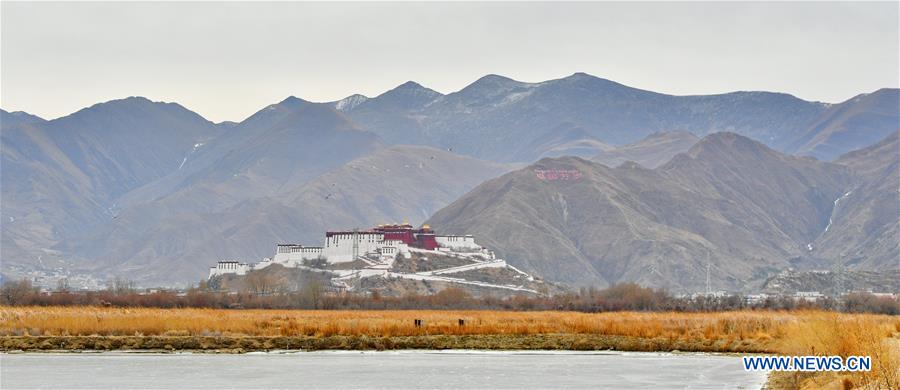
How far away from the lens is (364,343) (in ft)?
213

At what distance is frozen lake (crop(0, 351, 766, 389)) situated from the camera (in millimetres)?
46781

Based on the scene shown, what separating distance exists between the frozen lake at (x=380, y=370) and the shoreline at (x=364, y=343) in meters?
2.32

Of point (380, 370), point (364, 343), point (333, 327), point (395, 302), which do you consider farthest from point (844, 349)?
point (395, 302)

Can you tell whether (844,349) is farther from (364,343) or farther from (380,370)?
(364,343)

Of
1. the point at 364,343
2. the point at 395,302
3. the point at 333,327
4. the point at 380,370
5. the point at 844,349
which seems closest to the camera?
the point at 844,349

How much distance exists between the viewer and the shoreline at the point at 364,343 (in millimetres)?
62531

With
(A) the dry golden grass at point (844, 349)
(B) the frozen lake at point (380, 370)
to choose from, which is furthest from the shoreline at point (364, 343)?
(A) the dry golden grass at point (844, 349)

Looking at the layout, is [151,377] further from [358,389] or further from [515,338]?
[515,338]

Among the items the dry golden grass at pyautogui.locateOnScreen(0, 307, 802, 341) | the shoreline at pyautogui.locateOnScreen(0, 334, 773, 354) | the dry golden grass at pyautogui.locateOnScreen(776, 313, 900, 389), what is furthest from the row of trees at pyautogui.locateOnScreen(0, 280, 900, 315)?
the dry golden grass at pyautogui.locateOnScreen(776, 313, 900, 389)

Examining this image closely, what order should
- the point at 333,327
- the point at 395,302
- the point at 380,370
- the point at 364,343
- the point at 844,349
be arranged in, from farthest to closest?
the point at 395,302, the point at 333,327, the point at 364,343, the point at 380,370, the point at 844,349

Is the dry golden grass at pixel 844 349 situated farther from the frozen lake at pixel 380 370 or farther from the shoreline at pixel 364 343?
the shoreline at pixel 364 343

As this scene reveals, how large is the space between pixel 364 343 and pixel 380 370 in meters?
12.4

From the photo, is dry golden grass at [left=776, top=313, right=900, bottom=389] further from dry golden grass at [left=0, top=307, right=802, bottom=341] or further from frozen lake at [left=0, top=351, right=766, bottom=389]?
dry golden grass at [left=0, top=307, right=802, bottom=341]

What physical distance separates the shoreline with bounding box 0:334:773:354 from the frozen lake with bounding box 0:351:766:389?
7.62 ft
